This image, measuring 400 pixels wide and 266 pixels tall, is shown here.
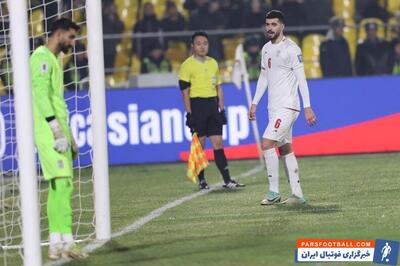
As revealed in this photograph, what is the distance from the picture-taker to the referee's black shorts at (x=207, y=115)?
1678cm

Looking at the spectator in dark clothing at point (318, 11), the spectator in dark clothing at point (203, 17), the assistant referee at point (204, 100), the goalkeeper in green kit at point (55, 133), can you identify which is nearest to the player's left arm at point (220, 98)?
the assistant referee at point (204, 100)

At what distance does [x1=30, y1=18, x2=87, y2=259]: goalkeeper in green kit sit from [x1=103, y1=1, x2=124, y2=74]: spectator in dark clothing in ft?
46.6

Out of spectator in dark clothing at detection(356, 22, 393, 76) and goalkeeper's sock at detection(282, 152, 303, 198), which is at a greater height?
spectator in dark clothing at detection(356, 22, 393, 76)

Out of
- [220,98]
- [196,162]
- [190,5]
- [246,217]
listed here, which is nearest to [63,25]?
[246,217]

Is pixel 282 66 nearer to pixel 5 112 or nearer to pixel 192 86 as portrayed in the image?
pixel 192 86

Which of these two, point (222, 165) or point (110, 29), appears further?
point (110, 29)

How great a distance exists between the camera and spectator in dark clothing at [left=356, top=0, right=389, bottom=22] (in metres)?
25.9

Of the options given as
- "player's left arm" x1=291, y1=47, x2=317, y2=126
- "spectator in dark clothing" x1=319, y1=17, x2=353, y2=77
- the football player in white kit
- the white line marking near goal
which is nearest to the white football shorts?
the football player in white kit

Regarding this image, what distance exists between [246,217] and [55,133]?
3.15m

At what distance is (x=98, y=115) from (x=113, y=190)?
567 centimetres

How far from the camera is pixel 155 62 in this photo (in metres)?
24.5

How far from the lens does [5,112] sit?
17734 millimetres

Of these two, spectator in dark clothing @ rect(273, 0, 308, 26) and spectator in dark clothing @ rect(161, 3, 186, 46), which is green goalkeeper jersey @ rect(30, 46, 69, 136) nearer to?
spectator in dark clothing @ rect(161, 3, 186, 46)

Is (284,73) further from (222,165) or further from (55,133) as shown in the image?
(55,133)
